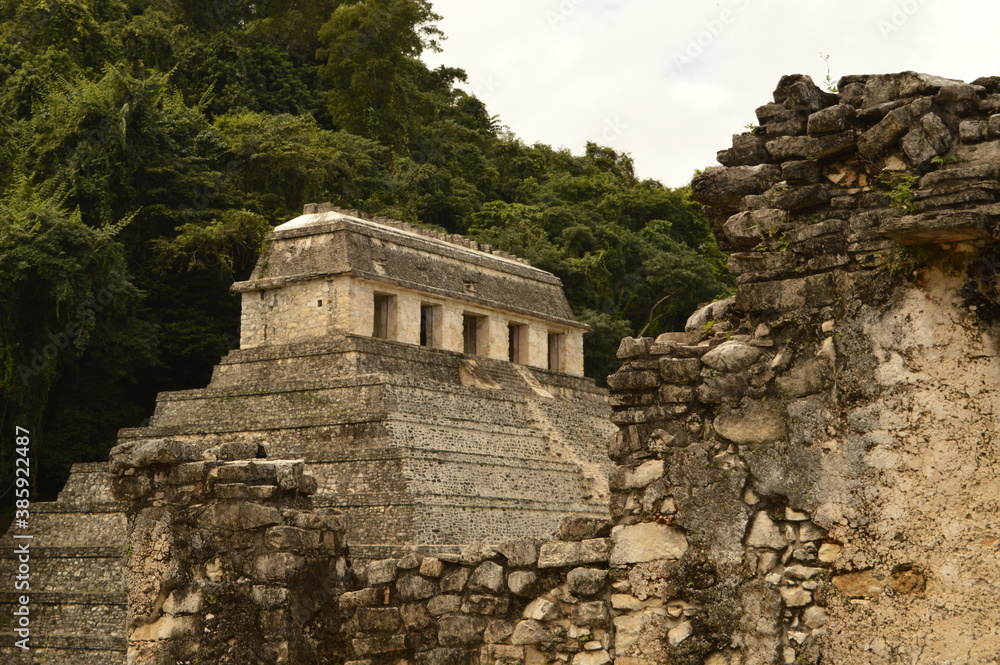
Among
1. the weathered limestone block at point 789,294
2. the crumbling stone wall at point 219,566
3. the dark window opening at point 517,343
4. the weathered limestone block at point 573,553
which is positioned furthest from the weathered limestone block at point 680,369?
the dark window opening at point 517,343

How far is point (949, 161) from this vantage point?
205 inches

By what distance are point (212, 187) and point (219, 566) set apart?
22.6 metres

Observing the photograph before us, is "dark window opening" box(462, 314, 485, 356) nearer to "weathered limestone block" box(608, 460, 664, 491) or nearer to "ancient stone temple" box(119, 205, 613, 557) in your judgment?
"ancient stone temple" box(119, 205, 613, 557)

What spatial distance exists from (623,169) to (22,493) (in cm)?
2547

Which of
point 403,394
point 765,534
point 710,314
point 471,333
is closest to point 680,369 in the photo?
point 710,314

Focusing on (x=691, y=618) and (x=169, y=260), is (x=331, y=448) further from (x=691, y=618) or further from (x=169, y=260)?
(x=691, y=618)

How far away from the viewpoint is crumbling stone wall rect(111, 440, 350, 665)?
259 inches

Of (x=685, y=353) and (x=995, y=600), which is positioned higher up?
(x=685, y=353)

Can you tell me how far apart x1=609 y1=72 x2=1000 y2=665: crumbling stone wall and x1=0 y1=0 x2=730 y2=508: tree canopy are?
18479 millimetres

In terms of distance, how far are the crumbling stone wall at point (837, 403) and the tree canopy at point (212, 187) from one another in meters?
18.5

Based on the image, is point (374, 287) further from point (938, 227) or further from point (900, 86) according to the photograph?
point (938, 227)

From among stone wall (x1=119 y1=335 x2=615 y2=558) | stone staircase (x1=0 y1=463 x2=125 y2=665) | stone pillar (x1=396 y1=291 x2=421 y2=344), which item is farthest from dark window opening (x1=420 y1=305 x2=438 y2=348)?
stone staircase (x1=0 y1=463 x2=125 y2=665)

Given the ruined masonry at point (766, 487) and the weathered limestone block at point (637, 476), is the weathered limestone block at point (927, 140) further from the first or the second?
the weathered limestone block at point (637, 476)

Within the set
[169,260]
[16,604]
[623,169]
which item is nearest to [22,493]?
[16,604]
